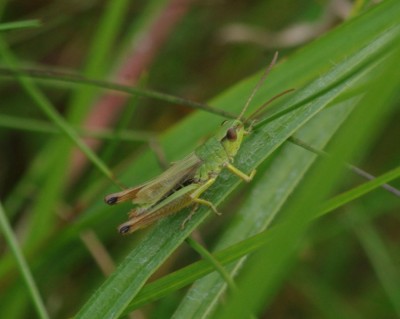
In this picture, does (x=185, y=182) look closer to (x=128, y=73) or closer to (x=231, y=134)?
(x=231, y=134)

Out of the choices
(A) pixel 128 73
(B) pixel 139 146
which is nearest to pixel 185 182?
(A) pixel 128 73

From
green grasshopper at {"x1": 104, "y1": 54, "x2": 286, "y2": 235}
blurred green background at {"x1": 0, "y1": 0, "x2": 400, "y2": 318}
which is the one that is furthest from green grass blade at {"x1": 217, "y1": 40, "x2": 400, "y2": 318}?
blurred green background at {"x1": 0, "y1": 0, "x2": 400, "y2": 318}

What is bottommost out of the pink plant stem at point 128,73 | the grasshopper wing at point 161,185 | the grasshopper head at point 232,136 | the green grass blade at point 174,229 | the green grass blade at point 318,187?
the green grass blade at point 318,187

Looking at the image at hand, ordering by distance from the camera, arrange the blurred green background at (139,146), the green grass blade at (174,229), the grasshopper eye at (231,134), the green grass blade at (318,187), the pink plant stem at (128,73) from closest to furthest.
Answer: the green grass blade at (318,187), the green grass blade at (174,229), the grasshopper eye at (231,134), the blurred green background at (139,146), the pink plant stem at (128,73)

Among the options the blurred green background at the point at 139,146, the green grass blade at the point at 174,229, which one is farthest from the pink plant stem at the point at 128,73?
the green grass blade at the point at 174,229

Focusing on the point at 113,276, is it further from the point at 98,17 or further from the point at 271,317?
the point at 98,17

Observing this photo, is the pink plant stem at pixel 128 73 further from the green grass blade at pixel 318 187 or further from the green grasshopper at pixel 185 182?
the green grass blade at pixel 318 187

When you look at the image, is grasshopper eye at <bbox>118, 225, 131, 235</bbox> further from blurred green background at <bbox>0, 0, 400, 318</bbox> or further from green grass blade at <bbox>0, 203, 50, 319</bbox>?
blurred green background at <bbox>0, 0, 400, 318</bbox>

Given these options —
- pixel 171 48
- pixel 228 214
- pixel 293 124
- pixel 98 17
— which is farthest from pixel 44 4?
pixel 293 124
